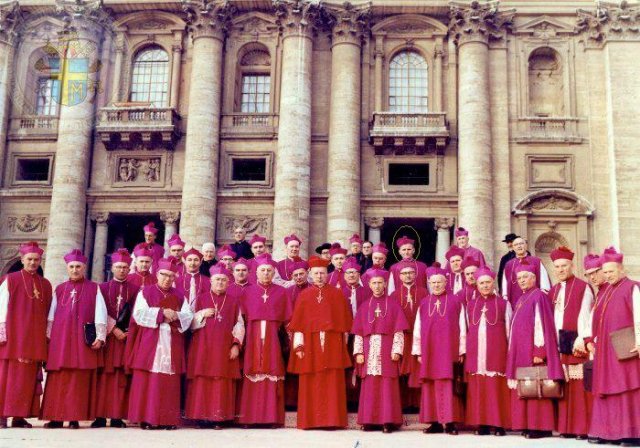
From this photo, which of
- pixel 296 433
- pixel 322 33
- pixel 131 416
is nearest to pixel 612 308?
pixel 296 433

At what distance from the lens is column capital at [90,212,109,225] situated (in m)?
26.2

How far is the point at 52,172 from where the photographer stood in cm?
2684

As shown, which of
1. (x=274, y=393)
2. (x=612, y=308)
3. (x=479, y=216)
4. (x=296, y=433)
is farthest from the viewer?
(x=479, y=216)

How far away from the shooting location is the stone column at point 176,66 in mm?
26828

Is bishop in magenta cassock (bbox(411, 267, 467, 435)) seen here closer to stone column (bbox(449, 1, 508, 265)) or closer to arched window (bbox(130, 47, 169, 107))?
stone column (bbox(449, 1, 508, 265))

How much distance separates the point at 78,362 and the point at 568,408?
699 cm

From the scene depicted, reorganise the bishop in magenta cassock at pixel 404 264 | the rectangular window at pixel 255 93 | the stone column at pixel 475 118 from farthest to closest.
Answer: the rectangular window at pixel 255 93 → the stone column at pixel 475 118 → the bishop in magenta cassock at pixel 404 264

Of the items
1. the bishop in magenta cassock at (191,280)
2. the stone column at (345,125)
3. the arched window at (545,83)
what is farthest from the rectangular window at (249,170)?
the bishop in magenta cassock at (191,280)

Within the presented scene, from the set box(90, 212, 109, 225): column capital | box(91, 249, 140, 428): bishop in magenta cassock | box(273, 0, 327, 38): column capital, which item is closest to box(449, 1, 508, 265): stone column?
box(273, 0, 327, 38): column capital

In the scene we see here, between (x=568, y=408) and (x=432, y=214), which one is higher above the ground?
(x=432, y=214)

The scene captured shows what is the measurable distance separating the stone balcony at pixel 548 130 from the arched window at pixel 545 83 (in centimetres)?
62

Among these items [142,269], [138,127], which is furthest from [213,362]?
[138,127]

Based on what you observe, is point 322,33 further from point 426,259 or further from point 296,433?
point 296,433

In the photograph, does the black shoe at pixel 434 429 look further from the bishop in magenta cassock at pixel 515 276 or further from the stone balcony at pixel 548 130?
the stone balcony at pixel 548 130
